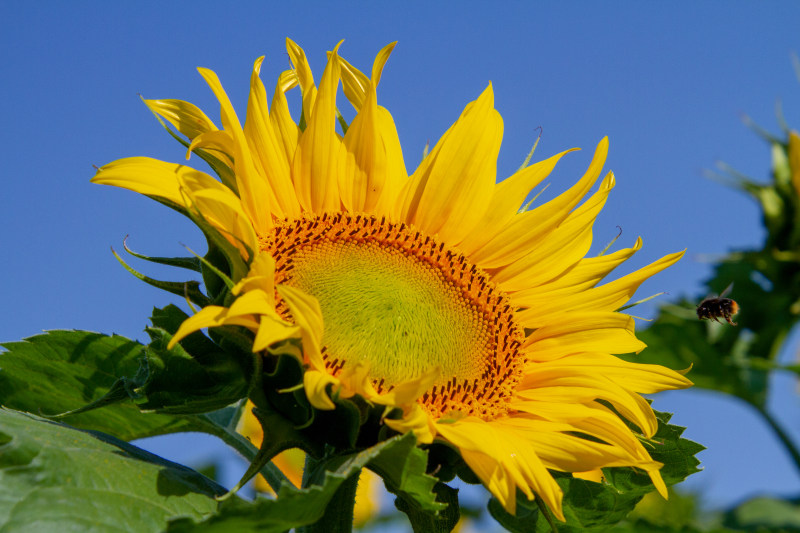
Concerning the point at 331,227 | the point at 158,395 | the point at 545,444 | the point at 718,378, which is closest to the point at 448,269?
the point at 331,227

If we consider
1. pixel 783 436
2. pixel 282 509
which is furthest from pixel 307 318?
pixel 783 436

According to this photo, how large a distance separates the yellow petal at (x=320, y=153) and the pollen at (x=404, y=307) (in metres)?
0.06

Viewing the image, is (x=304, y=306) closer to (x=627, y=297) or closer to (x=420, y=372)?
(x=420, y=372)

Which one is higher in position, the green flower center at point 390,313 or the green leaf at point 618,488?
the green flower center at point 390,313

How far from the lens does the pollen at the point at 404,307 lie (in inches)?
76.5

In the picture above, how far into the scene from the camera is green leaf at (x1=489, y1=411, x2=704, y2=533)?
82.1 inches

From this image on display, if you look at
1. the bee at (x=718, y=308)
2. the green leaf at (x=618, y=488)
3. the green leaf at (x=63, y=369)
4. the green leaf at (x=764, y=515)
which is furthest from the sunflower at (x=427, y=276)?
the green leaf at (x=764, y=515)

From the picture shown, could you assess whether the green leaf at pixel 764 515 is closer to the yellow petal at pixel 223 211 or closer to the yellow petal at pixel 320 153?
the yellow petal at pixel 320 153

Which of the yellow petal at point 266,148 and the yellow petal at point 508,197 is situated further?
the yellow petal at point 508,197

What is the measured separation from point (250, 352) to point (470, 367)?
0.59 metres

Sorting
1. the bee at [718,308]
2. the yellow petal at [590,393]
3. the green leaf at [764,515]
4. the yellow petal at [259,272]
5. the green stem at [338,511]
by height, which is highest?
the yellow petal at [259,272]

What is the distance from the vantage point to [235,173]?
1935 mm

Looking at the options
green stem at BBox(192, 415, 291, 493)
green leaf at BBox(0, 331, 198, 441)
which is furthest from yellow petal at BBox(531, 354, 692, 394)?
green leaf at BBox(0, 331, 198, 441)

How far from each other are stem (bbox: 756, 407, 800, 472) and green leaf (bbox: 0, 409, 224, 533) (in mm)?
5351
